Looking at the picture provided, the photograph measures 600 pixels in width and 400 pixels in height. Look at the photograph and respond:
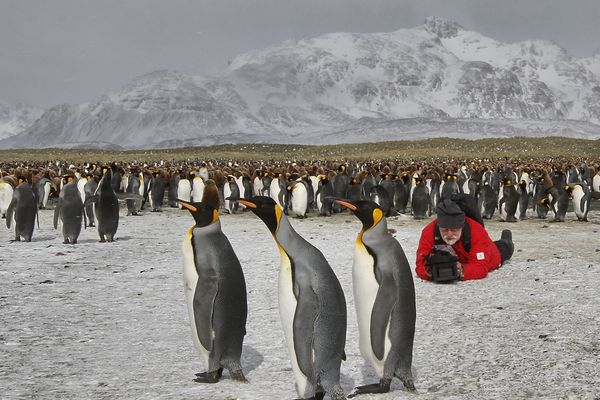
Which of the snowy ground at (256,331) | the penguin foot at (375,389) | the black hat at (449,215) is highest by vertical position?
the black hat at (449,215)

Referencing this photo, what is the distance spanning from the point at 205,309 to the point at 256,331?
1426mm

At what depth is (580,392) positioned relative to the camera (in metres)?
3.65

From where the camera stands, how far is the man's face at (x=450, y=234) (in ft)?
22.0

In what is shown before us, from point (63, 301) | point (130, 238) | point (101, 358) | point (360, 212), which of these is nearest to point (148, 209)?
point (130, 238)

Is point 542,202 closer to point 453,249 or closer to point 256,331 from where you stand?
point 453,249

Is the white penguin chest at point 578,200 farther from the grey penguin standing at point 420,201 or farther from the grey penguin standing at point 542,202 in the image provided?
the grey penguin standing at point 420,201

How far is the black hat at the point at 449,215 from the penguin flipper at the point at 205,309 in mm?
3328

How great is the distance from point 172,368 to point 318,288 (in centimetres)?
135

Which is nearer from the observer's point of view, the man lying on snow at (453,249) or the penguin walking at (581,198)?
the man lying on snow at (453,249)

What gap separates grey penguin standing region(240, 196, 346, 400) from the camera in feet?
11.0

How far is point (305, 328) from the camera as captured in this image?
11.0ft

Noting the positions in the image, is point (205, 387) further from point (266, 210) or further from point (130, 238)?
point (130, 238)

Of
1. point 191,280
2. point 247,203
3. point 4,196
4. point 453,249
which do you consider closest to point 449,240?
point 453,249

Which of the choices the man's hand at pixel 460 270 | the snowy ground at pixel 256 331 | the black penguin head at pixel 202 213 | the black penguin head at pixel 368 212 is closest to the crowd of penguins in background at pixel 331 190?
the snowy ground at pixel 256 331
